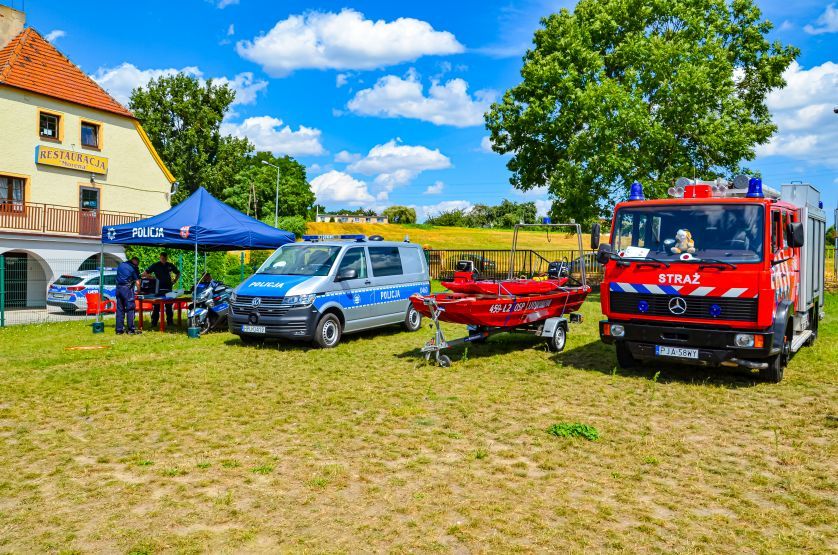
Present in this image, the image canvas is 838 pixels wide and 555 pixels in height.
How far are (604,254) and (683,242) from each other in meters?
1.06

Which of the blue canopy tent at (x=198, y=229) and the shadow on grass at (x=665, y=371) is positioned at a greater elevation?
the blue canopy tent at (x=198, y=229)

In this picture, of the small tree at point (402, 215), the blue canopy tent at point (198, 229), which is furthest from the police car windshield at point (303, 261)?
the small tree at point (402, 215)

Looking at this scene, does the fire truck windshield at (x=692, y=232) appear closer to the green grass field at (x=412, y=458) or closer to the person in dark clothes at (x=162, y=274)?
the green grass field at (x=412, y=458)

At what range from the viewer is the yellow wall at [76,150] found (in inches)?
1046

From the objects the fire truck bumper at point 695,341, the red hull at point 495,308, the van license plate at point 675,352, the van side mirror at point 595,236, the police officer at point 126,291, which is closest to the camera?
the fire truck bumper at point 695,341

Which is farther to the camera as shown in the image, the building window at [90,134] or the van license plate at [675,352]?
the building window at [90,134]

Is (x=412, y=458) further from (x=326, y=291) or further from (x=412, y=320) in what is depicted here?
(x=412, y=320)

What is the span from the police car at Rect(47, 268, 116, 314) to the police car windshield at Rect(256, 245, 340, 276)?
29.6ft

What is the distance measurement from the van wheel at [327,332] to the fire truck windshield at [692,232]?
5370 mm

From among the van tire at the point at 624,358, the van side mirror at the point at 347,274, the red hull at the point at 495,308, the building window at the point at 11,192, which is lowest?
the van tire at the point at 624,358

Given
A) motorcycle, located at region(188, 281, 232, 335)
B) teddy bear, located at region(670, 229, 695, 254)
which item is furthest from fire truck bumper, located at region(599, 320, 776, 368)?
motorcycle, located at region(188, 281, 232, 335)

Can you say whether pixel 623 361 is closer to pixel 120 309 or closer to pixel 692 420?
pixel 692 420

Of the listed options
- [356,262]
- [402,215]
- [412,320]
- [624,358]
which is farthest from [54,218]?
[402,215]

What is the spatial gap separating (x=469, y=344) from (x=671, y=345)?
15.1 feet
